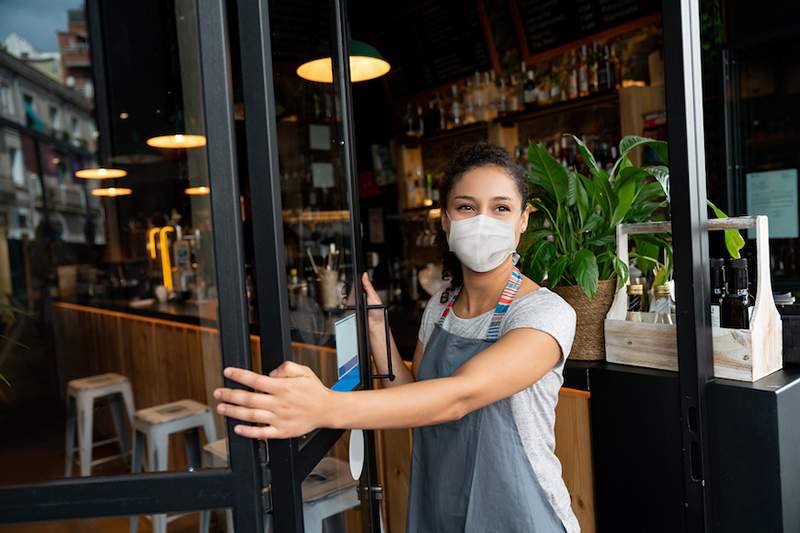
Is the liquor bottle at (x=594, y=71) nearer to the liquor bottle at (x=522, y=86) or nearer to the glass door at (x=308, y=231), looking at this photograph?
the liquor bottle at (x=522, y=86)

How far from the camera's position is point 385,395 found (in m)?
1.08

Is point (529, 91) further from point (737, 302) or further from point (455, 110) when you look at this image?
point (737, 302)

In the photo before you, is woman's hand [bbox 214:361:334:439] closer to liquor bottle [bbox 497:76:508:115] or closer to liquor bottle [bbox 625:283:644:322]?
liquor bottle [bbox 625:283:644:322]

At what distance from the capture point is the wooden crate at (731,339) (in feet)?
4.88

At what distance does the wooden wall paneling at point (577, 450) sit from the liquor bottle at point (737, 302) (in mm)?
394

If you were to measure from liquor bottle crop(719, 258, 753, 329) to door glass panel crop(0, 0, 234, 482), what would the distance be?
2.88 m

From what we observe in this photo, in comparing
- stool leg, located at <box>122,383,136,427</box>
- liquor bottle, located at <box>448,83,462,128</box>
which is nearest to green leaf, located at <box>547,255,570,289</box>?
stool leg, located at <box>122,383,136,427</box>

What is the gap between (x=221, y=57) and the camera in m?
1.00

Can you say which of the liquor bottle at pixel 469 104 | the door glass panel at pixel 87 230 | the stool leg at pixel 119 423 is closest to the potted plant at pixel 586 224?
the stool leg at pixel 119 423

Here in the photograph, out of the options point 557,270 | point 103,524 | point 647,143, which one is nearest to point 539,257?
point 557,270

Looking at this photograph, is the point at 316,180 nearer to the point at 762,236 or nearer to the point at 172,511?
the point at 172,511

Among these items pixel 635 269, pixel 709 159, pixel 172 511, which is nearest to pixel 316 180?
pixel 172 511

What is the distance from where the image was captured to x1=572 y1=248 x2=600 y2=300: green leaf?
5.62ft

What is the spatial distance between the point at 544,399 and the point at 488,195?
18.0 inches
